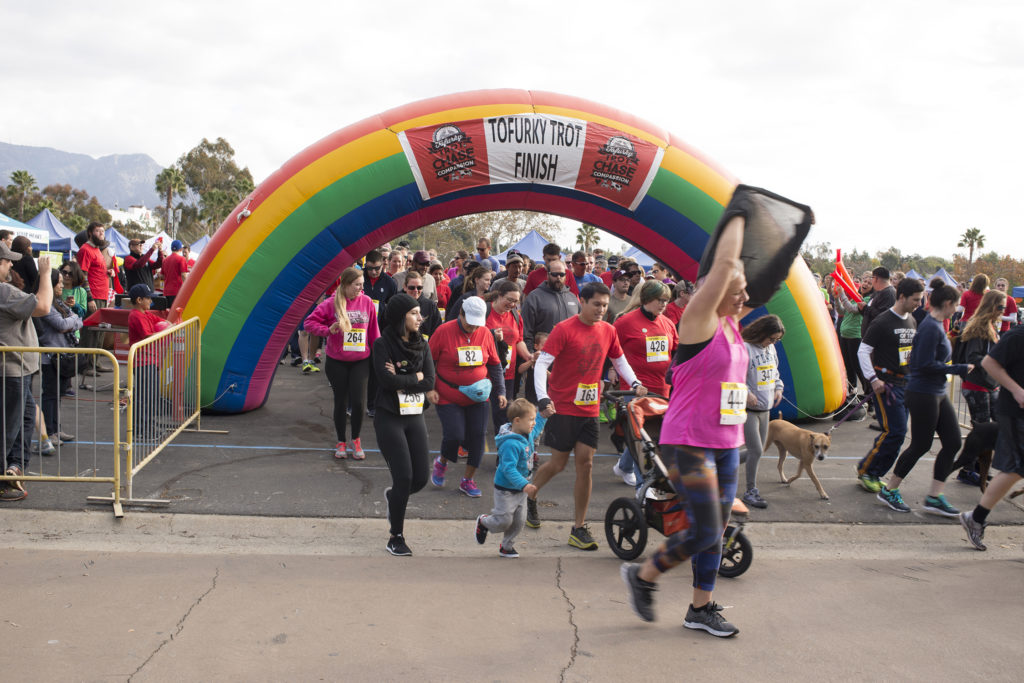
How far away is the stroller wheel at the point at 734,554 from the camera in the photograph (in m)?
5.03

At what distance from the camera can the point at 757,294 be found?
13.3ft

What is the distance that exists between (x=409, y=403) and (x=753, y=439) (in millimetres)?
2871

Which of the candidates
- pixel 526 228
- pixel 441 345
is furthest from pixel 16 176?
pixel 441 345

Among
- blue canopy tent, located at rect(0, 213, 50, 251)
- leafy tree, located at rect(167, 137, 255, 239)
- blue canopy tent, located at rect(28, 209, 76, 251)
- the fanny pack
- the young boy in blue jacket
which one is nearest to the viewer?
the young boy in blue jacket

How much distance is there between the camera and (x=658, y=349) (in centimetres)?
689

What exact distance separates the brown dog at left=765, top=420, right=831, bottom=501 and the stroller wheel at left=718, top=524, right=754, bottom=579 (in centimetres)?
204

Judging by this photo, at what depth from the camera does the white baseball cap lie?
6273 millimetres

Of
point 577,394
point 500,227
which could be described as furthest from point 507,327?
point 500,227

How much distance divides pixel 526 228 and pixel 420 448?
4633 centimetres

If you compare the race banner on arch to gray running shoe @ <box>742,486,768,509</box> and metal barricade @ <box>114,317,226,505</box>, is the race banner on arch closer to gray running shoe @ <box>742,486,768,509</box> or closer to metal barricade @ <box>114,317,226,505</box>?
metal barricade @ <box>114,317,226,505</box>

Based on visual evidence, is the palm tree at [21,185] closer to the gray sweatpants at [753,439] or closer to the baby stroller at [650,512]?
the gray sweatpants at [753,439]

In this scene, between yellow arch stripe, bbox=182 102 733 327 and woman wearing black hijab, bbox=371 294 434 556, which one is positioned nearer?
woman wearing black hijab, bbox=371 294 434 556

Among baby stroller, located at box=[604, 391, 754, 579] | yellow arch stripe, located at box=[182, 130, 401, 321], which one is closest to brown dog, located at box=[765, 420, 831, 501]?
baby stroller, located at box=[604, 391, 754, 579]

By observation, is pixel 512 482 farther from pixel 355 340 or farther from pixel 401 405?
pixel 355 340
